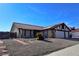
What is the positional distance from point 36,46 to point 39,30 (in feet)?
2.27

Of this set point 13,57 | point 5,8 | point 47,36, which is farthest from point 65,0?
point 13,57

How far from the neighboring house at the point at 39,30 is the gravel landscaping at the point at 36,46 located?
26cm

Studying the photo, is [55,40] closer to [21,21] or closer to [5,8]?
[21,21]

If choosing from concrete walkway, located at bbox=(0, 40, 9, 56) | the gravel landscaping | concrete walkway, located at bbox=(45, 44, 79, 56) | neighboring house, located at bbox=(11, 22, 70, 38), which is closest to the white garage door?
neighboring house, located at bbox=(11, 22, 70, 38)

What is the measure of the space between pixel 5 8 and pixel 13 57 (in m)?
1.96

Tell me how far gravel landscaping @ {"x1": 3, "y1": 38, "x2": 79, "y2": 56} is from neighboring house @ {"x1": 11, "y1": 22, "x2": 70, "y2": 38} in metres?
0.26

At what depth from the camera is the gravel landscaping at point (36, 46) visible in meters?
7.17

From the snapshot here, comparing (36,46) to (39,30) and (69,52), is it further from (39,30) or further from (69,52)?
(69,52)

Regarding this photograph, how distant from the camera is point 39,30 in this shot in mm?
7898

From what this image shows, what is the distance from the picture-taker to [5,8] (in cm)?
748

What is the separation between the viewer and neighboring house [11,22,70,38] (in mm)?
7797

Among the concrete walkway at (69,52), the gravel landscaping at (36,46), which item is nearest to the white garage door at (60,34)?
the gravel landscaping at (36,46)

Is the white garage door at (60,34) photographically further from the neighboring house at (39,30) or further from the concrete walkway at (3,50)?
the concrete walkway at (3,50)

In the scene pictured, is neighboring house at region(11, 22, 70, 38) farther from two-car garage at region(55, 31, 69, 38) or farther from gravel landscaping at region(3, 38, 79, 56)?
gravel landscaping at region(3, 38, 79, 56)
